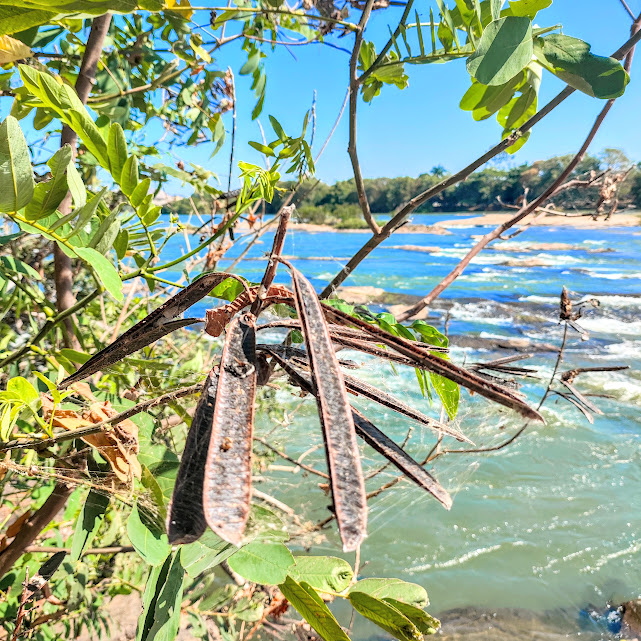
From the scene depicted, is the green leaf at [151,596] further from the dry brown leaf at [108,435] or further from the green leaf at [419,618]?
the green leaf at [419,618]

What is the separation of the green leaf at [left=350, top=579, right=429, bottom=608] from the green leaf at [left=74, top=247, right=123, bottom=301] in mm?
339

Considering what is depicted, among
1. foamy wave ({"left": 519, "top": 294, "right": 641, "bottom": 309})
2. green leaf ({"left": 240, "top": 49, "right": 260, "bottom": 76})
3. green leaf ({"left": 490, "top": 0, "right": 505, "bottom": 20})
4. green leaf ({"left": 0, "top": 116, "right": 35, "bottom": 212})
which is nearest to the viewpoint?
green leaf ({"left": 0, "top": 116, "right": 35, "bottom": 212})

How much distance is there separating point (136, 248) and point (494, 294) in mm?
10508

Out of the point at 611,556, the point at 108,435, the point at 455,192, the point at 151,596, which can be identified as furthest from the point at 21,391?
the point at 455,192

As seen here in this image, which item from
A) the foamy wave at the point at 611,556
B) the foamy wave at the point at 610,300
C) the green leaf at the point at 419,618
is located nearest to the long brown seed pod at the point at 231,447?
the green leaf at the point at 419,618

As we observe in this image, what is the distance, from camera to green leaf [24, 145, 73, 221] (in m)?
0.36

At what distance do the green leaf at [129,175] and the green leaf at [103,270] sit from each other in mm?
63

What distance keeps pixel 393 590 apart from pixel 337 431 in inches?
14.2

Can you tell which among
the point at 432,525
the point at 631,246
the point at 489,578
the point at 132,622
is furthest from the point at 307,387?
the point at 631,246

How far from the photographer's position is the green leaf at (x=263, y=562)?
0.37 meters

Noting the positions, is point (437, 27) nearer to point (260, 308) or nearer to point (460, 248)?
point (260, 308)

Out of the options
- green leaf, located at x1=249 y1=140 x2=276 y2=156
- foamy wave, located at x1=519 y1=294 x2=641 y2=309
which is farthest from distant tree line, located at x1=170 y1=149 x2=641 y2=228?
foamy wave, located at x1=519 y1=294 x2=641 y2=309

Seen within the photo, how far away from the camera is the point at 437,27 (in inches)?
24.2

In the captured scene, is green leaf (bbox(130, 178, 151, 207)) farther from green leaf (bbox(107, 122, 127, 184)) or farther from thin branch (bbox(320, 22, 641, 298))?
thin branch (bbox(320, 22, 641, 298))
